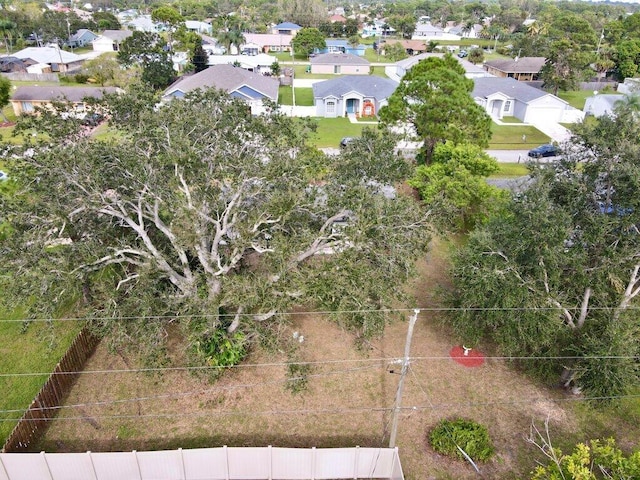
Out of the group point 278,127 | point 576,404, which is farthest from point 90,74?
point 576,404

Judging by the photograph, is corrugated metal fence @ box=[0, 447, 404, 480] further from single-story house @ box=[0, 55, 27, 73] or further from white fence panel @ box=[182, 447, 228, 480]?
single-story house @ box=[0, 55, 27, 73]

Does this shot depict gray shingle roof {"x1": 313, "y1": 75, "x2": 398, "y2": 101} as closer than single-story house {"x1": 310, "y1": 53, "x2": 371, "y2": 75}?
Yes

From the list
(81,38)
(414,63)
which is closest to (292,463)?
(414,63)

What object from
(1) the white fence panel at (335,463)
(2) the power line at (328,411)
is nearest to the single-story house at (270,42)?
(2) the power line at (328,411)

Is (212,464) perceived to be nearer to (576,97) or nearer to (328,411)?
(328,411)

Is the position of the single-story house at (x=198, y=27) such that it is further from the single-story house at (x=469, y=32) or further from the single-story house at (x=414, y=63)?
the single-story house at (x=469, y=32)

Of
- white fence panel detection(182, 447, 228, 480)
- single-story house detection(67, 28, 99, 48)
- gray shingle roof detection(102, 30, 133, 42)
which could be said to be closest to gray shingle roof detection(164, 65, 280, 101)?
white fence panel detection(182, 447, 228, 480)

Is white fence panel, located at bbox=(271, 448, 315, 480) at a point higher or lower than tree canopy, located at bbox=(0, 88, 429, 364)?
lower
